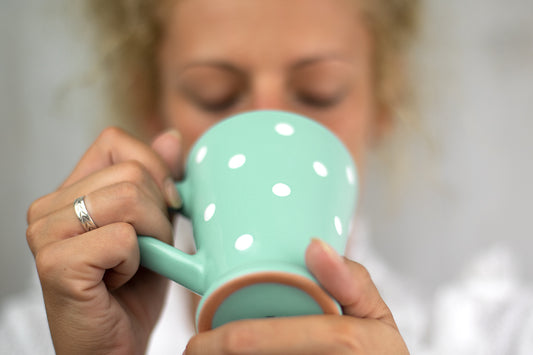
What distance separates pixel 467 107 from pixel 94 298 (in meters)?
1.16

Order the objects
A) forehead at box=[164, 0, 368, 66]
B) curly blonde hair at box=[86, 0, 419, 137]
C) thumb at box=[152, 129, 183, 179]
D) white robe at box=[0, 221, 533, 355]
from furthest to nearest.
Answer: white robe at box=[0, 221, 533, 355], curly blonde hair at box=[86, 0, 419, 137], forehead at box=[164, 0, 368, 66], thumb at box=[152, 129, 183, 179]

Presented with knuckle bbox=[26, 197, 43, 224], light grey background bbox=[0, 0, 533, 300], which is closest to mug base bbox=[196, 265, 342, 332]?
knuckle bbox=[26, 197, 43, 224]

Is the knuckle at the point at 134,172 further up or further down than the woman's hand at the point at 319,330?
further up

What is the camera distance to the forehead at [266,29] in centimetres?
74

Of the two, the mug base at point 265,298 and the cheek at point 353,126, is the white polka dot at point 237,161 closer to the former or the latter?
the mug base at point 265,298

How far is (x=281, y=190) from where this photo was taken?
0.39m

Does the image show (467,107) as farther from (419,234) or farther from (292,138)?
(292,138)

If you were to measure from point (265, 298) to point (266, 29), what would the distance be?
47 centimetres

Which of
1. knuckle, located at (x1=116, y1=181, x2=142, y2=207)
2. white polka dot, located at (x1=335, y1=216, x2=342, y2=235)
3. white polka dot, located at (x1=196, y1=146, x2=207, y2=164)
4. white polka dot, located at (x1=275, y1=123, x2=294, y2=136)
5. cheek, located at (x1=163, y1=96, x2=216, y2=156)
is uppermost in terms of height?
cheek, located at (x1=163, y1=96, x2=216, y2=156)

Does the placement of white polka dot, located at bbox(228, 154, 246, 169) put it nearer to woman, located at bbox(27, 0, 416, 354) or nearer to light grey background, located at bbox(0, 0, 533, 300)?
woman, located at bbox(27, 0, 416, 354)

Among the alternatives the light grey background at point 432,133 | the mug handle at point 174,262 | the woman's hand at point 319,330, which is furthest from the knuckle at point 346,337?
the light grey background at point 432,133

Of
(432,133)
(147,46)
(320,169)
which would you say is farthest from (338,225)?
(432,133)

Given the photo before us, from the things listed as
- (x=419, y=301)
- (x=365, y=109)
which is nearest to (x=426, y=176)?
(x=419, y=301)

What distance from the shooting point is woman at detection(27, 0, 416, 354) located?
0.37m
